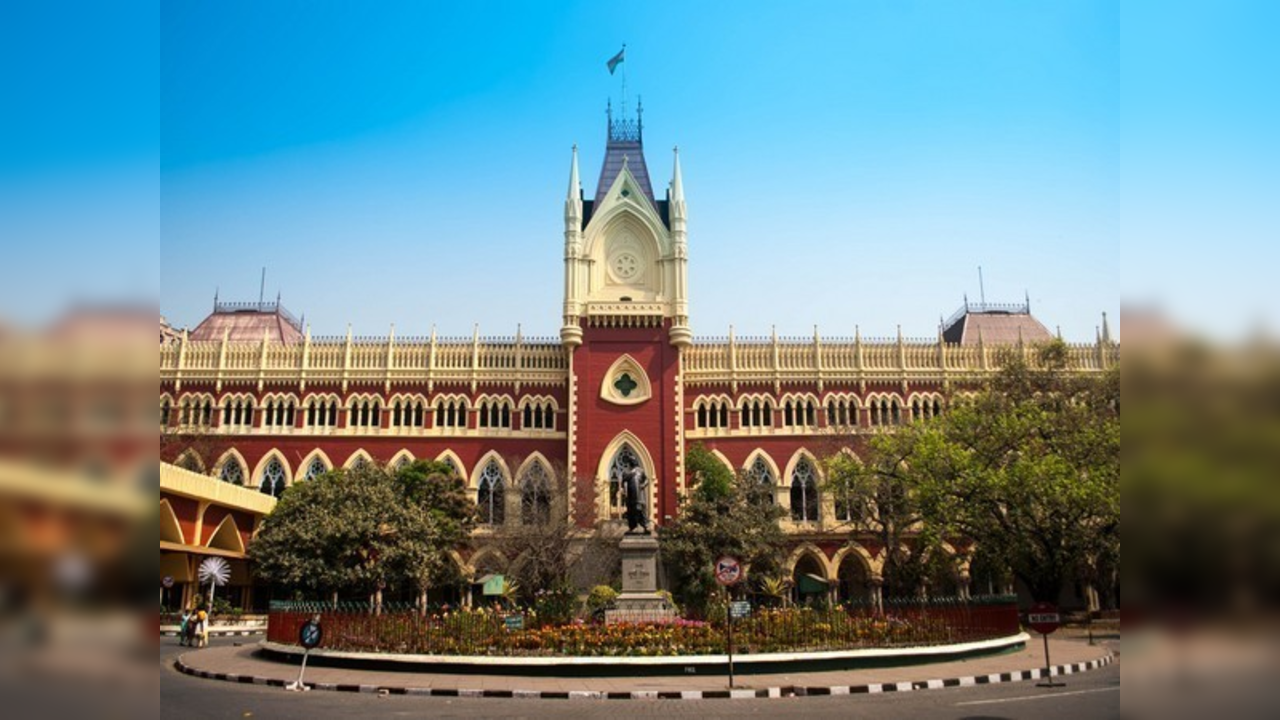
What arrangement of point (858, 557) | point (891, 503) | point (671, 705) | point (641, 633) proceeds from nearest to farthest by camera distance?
point (671, 705)
point (641, 633)
point (891, 503)
point (858, 557)

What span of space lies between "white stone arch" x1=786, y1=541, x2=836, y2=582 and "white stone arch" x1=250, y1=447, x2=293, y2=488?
27.4 metres

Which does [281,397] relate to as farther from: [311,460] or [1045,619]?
[1045,619]

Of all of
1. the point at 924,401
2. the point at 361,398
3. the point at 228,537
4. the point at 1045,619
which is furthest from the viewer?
the point at 924,401

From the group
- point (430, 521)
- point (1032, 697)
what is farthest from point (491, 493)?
point (1032, 697)

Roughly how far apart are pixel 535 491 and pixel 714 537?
1142 cm

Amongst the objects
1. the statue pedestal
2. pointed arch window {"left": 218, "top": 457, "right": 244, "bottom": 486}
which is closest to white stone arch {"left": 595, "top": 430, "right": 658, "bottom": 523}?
pointed arch window {"left": 218, "top": 457, "right": 244, "bottom": 486}

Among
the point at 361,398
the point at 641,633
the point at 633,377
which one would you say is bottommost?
the point at 641,633

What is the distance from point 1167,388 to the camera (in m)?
2.75

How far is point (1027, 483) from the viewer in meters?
28.4

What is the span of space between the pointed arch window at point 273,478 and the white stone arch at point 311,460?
1245mm

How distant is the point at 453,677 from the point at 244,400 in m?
37.9

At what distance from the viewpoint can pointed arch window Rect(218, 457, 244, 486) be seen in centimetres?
4991

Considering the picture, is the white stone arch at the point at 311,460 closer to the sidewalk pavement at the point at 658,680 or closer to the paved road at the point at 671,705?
the sidewalk pavement at the point at 658,680

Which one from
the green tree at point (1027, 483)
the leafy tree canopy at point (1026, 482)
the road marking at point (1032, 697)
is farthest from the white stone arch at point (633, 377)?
the road marking at point (1032, 697)
